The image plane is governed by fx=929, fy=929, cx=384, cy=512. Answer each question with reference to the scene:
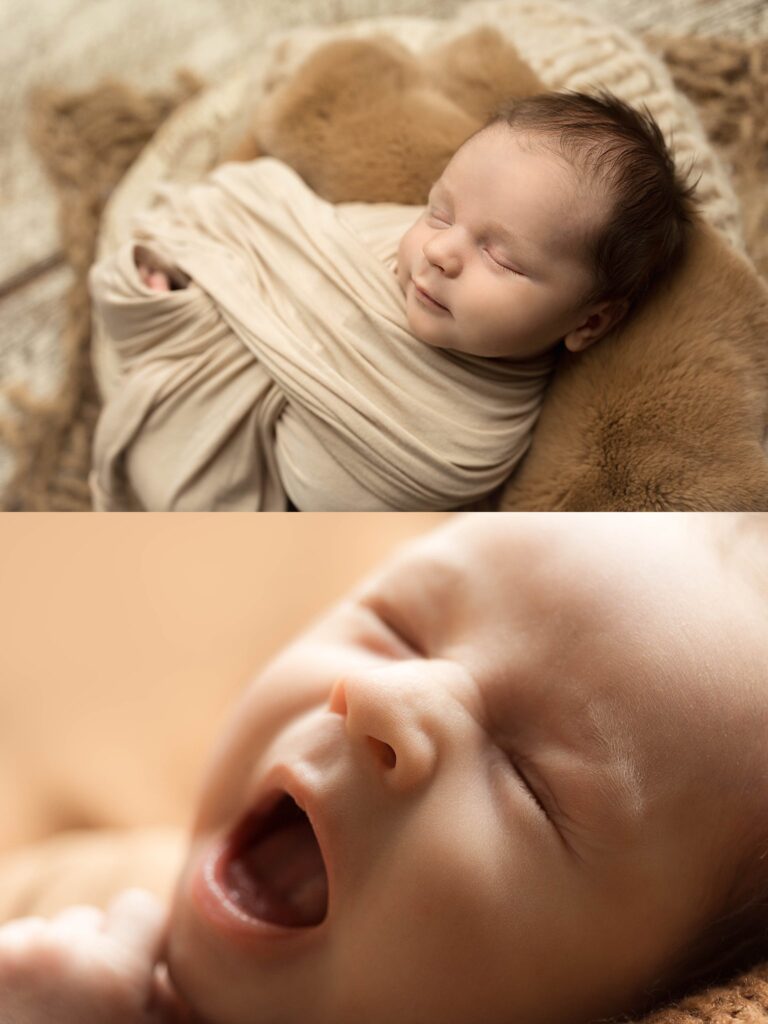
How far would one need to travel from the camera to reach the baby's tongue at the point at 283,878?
0.48 m

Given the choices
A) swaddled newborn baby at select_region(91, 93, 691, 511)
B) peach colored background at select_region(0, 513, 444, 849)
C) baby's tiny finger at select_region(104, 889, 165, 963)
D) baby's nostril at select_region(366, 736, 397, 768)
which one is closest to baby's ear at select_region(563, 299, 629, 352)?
swaddled newborn baby at select_region(91, 93, 691, 511)

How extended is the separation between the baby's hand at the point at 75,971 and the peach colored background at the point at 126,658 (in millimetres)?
52

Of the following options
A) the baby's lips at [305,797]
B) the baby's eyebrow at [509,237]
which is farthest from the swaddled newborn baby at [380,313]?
the baby's lips at [305,797]

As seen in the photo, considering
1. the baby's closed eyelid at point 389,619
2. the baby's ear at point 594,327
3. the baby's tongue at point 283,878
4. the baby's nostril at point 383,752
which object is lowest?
the baby's tongue at point 283,878

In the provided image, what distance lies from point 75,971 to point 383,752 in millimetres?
194

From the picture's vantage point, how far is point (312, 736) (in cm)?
49

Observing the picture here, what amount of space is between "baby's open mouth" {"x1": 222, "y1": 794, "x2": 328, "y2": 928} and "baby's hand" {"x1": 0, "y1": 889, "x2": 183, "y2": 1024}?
0.20 ft

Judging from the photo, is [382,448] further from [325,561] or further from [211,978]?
[211,978]

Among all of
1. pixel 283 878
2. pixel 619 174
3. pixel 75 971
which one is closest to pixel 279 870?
pixel 283 878

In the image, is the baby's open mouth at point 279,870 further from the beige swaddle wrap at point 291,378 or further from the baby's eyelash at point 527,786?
the beige swaddle wrap at point 291,378

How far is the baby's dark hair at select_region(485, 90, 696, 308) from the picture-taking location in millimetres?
712

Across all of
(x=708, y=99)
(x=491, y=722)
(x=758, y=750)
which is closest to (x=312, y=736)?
(x=491, y=722)

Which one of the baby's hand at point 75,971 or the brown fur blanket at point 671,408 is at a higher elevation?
the brown fur blanket at point 671,408

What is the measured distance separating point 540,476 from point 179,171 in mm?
556
